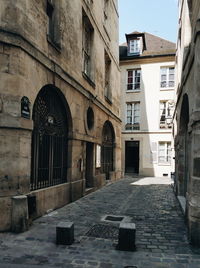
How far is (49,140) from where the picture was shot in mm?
7621

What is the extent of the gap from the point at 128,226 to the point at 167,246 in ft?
2.92

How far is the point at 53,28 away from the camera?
7.89 metres

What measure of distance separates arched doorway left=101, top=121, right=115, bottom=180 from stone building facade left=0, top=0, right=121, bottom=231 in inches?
70.7

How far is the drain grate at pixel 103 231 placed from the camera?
5270 mm

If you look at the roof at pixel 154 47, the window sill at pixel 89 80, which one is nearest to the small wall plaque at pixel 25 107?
the window sill at pixel 89 80

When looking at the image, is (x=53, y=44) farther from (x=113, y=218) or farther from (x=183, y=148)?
(x=183, y=148)

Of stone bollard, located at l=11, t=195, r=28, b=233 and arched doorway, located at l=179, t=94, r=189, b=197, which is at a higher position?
arched doorway, located at l=179, t=94, r=189, b=197

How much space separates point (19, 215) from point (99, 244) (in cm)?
191

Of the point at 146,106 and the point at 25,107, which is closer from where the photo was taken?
the point at 25,107

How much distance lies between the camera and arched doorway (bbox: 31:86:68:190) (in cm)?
686

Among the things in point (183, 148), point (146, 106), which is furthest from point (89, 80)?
point (146, 106)

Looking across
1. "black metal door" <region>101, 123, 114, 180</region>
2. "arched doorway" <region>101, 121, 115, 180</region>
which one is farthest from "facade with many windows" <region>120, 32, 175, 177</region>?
"black metal door" <region>101, 123, 114, 180</region>

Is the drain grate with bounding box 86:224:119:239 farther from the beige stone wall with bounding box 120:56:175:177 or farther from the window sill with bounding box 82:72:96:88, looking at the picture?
the beige stone wall with bounding box 120:56:175:177

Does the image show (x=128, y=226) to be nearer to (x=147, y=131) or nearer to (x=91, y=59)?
(x=91, y=59)
